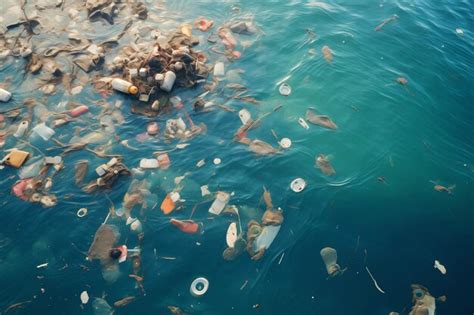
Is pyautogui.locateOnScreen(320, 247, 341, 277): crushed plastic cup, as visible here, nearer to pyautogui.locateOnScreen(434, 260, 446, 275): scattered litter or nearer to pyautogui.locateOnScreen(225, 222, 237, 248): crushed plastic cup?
pyautogui.locateOnScreen(225, 222, 237, 248): crushed plastic cup

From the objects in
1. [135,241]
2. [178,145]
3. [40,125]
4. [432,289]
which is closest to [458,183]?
[432,289]

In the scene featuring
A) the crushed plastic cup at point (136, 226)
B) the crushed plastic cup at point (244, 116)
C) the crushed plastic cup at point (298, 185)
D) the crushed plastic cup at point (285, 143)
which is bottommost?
the crushed plastic cup at point (136, 226)

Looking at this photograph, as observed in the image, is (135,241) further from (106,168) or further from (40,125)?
(40,125)

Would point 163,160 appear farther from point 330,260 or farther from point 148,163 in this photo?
point 330,260

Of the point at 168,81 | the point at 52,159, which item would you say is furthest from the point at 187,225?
the point at 168,81

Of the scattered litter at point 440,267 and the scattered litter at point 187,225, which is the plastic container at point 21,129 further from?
the scattered litter at point 440,267

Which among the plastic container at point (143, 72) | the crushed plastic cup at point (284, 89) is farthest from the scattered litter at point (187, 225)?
the crushed plastic cup at point (284, 89)
